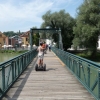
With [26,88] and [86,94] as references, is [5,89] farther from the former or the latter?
[86,94]

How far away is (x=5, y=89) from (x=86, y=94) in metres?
2.53

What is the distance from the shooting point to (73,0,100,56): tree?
38312mm

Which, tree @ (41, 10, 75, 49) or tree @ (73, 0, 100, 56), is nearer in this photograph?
tree @ (73, 0, 100, 56)

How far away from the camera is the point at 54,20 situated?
181 ft

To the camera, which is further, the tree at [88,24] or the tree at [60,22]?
the tree at [60,22]

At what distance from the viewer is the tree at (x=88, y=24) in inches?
1508

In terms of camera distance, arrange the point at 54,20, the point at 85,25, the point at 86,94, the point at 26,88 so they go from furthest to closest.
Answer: the point at 54,20, the point at 85,25, the point at 26,88, the point at 86,94

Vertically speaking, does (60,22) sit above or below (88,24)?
above

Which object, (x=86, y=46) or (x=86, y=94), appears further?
(x=86, y=46)

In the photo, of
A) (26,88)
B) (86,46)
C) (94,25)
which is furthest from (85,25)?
(26,88)

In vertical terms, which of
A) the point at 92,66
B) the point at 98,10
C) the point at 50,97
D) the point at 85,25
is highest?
the point at 98,10

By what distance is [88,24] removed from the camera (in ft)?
129

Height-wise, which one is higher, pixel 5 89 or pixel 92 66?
pixel 92 66

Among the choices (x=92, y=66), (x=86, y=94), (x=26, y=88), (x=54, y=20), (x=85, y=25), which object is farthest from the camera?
(x=54, y=20)
